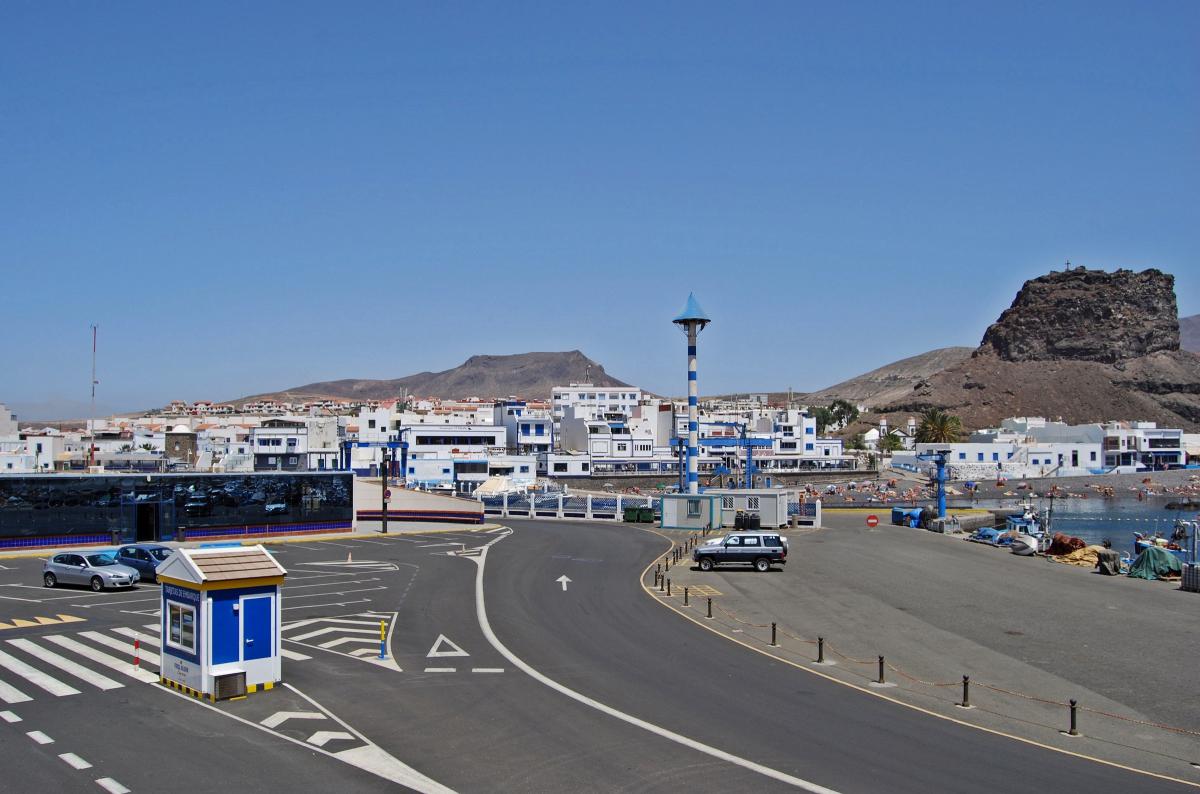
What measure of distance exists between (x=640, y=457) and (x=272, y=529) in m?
80.1

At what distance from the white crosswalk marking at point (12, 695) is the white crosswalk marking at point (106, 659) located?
6.82 feet

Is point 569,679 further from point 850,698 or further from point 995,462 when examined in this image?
point 995,462

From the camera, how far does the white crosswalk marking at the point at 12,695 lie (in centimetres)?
1786

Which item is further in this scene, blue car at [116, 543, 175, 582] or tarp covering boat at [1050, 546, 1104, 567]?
tarp covering boat at [1050, 546, 1104, 567]

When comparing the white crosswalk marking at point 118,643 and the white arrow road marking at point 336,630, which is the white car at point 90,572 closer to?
the white crosswalk marking at point 118,643

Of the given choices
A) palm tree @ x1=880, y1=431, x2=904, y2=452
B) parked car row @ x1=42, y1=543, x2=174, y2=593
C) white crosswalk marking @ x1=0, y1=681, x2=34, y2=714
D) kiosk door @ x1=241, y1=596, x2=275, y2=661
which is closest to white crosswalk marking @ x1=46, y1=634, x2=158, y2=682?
white crosswalk marking @ x1=0, y1=681, x2=34, y2=714

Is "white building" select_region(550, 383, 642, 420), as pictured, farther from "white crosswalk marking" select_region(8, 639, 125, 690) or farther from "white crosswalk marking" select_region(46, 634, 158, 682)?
"white crosswalk marking" select_region(8, 639, 125, 690)

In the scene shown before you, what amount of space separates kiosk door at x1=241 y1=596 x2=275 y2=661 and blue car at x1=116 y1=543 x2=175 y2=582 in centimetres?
1752

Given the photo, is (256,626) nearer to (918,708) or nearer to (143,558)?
(918,708)

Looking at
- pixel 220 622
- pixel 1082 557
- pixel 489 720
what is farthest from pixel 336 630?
pixel 1082 557

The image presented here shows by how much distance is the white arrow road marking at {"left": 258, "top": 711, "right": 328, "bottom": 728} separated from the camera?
54.4 feet

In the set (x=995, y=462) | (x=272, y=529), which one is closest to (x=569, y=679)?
(x=272, y=529)

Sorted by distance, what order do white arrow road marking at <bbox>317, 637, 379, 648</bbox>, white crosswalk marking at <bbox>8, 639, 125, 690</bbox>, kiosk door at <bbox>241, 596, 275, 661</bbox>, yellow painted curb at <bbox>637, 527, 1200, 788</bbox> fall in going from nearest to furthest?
yellow painted curb at <bbox>637, 527, 1200, 788</bbox>, kiosk door at <bbox>241, 596, 275, 661</bbox>, white crosswalk marking at <bbox>8, 639, 125, 690</bbox>, white arrow road marking at <bbox>317, 637, 379, 648</bbox>

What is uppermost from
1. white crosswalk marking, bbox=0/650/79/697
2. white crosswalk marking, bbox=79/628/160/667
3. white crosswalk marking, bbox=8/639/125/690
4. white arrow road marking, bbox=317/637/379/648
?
white crosswalk marking, bbox=0/650/79/697
